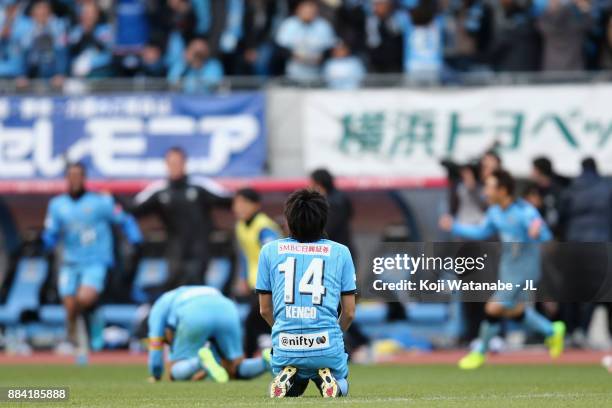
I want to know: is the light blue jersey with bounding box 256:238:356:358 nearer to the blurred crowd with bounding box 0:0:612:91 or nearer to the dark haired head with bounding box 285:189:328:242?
the dark haired head with bounding box 285:189:328:242

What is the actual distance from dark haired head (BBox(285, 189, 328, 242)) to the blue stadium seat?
495 inches

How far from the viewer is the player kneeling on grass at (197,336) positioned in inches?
542

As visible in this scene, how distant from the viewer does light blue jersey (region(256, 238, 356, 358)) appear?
10.4 metres

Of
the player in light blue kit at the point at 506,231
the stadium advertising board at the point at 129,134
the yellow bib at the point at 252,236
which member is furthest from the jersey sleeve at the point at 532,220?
the stadium advertising board at the point at 129,134

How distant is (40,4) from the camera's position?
928 inches

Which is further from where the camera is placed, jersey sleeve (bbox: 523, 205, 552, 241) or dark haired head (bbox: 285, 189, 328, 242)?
jersey sleeve (bbox: 523, 205, 552, 241)

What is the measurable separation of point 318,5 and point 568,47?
411 cm

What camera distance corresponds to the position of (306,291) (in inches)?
412

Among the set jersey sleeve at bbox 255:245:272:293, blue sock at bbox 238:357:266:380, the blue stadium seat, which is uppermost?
jersey sleeve at bbox 255:245:272:293

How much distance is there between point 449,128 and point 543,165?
1.87 metres

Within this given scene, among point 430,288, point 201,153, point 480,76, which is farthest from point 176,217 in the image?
point 430,288

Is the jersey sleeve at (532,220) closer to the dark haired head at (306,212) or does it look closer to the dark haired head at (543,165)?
the dark haired head at (543,165)

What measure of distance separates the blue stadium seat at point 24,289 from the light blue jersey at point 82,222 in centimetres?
356

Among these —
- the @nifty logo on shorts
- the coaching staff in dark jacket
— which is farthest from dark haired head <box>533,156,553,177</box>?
the @nifty logo on shorts
